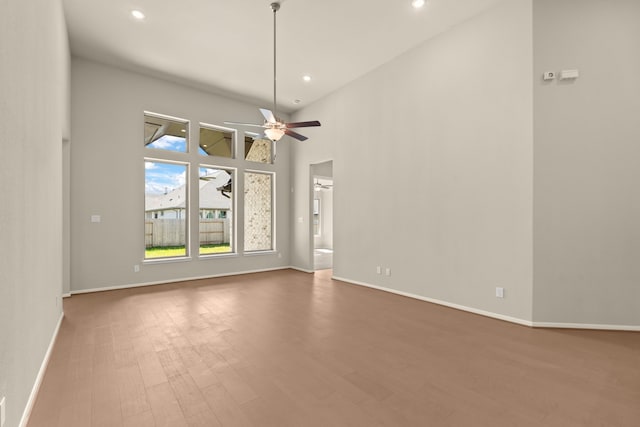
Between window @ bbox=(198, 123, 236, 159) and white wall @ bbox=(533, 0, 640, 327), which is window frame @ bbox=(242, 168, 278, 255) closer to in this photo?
window @ bbox=(198, 123, 236, 159)

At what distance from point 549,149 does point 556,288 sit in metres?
1.71

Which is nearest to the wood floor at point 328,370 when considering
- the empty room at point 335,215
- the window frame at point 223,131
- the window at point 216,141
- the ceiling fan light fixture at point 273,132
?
the empty room at point 335,215

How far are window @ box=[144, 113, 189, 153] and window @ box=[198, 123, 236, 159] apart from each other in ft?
1.20

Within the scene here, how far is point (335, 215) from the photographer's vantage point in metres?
6.53

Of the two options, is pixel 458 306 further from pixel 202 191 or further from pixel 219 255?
pixel 202 191

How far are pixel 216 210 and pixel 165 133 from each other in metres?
1.91

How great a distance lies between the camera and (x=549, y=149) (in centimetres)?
368

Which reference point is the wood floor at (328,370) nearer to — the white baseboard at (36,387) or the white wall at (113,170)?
the white baseboard at (36,387)

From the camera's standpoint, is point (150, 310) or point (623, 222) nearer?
point (623, 222)

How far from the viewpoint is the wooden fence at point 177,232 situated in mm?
5988

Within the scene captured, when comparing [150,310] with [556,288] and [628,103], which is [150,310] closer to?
[556,288]

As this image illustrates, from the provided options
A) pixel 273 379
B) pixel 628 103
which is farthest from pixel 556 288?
pixel 273 379

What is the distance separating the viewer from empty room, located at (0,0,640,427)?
2109 millimetres

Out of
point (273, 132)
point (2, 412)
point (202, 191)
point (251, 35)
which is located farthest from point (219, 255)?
point (2, 412)
